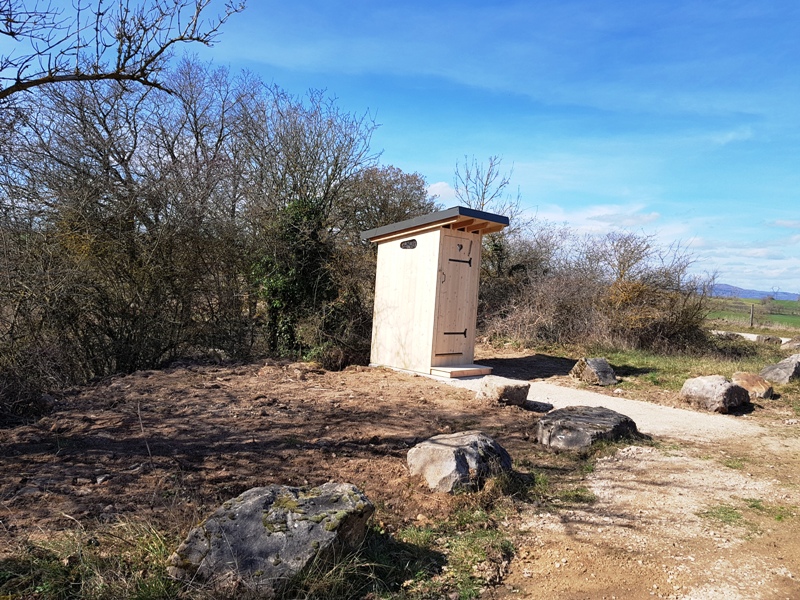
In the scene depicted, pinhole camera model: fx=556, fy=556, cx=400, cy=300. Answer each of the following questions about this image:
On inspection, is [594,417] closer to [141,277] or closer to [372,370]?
[372,370]

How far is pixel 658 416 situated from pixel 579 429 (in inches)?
87.6

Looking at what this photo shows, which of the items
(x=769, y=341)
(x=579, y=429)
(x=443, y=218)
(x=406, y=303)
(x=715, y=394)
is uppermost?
(x=443, y=218)

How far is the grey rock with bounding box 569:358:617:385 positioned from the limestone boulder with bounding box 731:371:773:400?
1796 millimetres

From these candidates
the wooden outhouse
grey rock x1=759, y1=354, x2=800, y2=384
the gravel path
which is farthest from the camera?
grey rock x1=759, y1=354, x2=800, y2=384

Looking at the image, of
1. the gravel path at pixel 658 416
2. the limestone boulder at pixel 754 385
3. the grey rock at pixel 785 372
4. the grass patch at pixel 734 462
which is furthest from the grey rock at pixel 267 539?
the grey rock at pixel 785 372

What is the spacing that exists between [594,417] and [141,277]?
7167 mm

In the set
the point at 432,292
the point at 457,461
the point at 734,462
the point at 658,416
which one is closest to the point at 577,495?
the point at 457,461

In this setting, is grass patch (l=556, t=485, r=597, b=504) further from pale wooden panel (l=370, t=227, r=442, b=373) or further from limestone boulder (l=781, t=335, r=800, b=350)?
limestone boulder (l=781, t=335, r=800, b=350)

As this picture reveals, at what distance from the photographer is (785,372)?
9.56 m

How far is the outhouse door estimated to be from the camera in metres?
9.31

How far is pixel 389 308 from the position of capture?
10.1 m

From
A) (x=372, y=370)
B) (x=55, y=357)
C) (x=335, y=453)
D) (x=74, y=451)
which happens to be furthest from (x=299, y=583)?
(x=372, y=370)

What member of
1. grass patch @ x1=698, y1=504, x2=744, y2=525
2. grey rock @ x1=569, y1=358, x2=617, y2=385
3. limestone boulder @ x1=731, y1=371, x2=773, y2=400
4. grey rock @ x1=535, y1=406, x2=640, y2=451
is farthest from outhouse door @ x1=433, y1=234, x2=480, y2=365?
grass patch @ x1=698, y1=504, x2=744, y2=525

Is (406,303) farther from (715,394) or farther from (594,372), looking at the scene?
(715,394)
